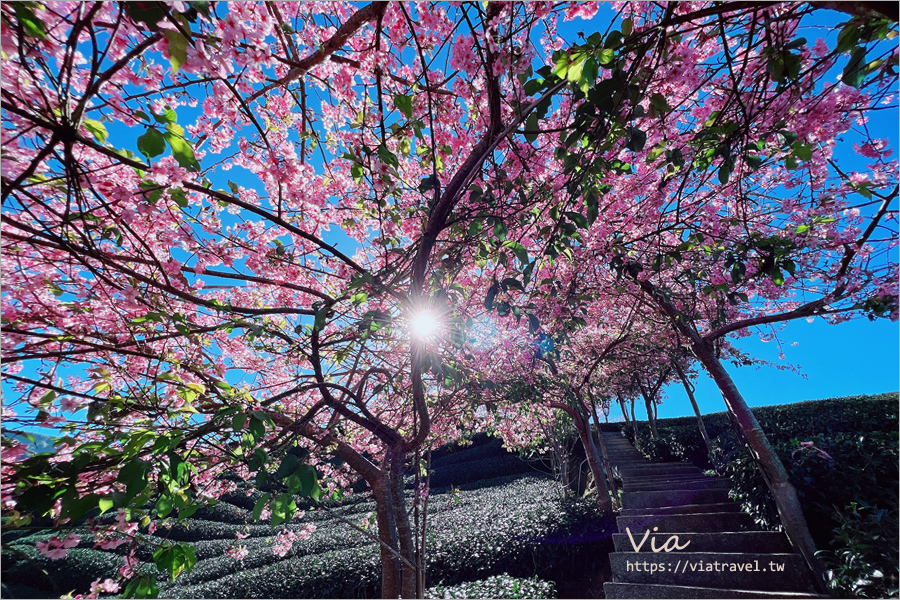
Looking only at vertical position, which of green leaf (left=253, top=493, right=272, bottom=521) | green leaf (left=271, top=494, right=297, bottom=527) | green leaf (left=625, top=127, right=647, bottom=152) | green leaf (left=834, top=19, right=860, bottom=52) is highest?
green leaf (left=834, top=19, right=860, bottom=52)

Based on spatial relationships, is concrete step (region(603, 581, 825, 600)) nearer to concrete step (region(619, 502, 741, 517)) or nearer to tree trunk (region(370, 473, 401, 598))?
concrete step (region(619, 502, 741, 517))

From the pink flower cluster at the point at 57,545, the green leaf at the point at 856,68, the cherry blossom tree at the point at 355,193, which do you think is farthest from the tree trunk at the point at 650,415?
the pink flower cluster at the point at 57,545

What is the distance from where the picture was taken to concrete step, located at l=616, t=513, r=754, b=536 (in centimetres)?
514

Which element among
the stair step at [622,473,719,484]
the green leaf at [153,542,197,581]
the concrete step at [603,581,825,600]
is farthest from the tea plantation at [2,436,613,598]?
the green leaf at [153,542,197,581]

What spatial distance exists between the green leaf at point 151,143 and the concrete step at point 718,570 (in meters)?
6.20

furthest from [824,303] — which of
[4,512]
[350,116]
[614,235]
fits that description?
[4,512]

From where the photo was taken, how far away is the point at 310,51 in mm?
2742

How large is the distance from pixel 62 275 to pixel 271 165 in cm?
167

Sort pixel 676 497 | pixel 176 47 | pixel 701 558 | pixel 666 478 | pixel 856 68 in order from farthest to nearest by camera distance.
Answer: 1. pixel 666 478
2. pixel 676 497
3. pixel 701 558
4. pixel 856 68
5. pixel 176 47

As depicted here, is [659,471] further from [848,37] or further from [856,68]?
[848,37]

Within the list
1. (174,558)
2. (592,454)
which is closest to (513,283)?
(174,558)

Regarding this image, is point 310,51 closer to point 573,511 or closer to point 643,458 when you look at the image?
point 573,511

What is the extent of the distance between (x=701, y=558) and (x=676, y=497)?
2201 mm

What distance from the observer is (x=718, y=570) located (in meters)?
4.21
